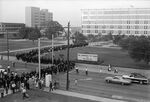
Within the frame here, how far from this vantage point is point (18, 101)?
56.4ft

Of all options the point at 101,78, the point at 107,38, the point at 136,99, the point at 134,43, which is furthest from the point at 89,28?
the point at 136,99

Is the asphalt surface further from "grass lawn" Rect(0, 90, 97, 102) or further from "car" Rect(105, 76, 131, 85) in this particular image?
"grass lawn" Rect(0, 90, 97, 102)

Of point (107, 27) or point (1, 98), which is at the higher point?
point (107, 27)

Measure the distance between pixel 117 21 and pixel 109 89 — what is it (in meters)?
86.8

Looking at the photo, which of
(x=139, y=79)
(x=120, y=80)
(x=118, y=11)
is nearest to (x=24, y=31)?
(x=118, y=11)

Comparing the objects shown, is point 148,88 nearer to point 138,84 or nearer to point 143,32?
point 138,84

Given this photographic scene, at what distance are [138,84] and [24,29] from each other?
260 feet

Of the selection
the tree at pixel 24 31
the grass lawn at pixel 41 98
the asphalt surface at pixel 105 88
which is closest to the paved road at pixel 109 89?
the asphalt surface at pixel 105 88

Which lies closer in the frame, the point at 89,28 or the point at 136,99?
the point at 136,99

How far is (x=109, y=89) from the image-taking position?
Result: 70.6 ft

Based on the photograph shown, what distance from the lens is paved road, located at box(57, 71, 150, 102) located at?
19263 mm

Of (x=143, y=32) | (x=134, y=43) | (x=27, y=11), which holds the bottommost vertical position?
(x=134, y=43)

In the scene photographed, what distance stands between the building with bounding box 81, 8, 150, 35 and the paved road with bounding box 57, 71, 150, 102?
75124 millimetres

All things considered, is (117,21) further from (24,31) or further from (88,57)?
(88,57)
